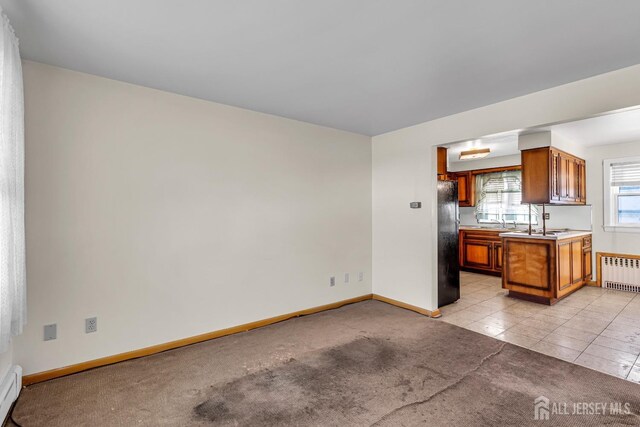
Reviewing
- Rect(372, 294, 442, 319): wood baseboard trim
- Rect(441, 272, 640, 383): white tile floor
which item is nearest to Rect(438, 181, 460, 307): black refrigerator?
Rect(441, 272, 640, 383): white tile floor

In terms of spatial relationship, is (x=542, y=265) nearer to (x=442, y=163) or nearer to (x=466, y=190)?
(x=442, y=163)

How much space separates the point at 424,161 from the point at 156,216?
3194 mm

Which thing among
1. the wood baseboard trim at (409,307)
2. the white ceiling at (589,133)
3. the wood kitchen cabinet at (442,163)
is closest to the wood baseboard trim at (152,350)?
the wood baseboard trim at (409,307)

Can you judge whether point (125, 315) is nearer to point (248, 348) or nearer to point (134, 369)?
point (134, 369)

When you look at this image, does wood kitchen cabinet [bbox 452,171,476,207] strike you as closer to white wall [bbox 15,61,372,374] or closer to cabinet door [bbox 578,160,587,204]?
cabinet door [bbox 578,160,587,204]

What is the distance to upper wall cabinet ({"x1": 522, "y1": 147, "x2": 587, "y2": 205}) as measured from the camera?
14.4 feet

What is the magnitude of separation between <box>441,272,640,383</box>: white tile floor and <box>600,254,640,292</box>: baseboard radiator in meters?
0.21

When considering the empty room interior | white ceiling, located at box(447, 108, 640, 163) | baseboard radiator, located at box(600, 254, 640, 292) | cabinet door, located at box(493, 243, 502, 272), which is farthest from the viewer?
cabinet door, located at box(493, 243, 502, 272)

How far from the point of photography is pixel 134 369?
2588 millimetres

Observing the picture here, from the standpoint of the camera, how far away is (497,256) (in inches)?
235

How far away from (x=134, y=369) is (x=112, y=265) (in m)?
0.90

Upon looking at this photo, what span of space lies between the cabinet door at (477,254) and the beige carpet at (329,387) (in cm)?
338

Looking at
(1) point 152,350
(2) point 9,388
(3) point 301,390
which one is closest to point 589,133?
(3) point 301,390

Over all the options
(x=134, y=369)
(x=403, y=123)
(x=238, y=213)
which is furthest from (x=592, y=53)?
(x=134, y=369)
